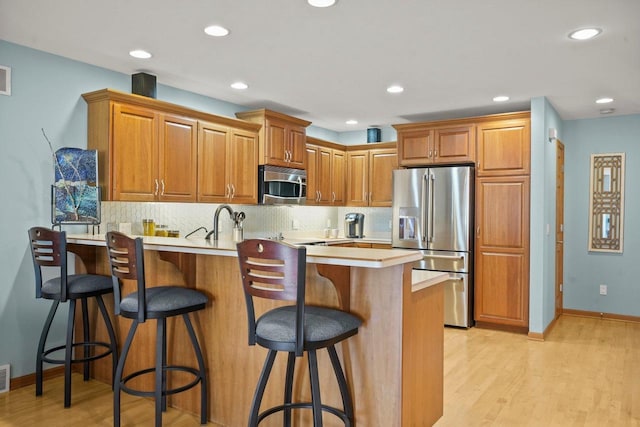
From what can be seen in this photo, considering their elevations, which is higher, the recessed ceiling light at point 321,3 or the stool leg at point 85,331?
the recessed ceiling light at point 321,3

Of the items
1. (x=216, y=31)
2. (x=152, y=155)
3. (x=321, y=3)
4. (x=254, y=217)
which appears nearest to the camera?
(x=321, y=3)

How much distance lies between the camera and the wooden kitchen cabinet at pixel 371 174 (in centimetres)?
618

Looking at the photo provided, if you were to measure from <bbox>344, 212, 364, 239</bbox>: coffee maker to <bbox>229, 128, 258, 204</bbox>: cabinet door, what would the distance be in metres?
1.74

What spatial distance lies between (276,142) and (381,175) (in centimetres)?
173

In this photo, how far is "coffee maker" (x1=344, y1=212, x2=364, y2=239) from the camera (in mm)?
6301

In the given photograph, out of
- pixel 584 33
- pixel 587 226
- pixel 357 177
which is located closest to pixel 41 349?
pixel 584 33

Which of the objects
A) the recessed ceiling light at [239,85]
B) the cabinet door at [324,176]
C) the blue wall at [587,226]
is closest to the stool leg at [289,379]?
the recessed ceiling light at [239,85]

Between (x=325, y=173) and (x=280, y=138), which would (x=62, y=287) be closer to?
(x=280, y=138)

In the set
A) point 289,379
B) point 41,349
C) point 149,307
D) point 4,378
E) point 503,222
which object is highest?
point 503,222

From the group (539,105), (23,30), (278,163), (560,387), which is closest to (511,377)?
(560,387)

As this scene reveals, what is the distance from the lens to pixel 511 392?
3.29 meters

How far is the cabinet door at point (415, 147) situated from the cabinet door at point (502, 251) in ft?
2.29

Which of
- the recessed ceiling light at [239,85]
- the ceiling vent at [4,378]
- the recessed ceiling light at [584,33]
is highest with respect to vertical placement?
the recessed ceiling light at [239,85]

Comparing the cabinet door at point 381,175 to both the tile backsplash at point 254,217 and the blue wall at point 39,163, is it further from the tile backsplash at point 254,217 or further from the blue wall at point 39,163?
the blue wall at point 39,163
